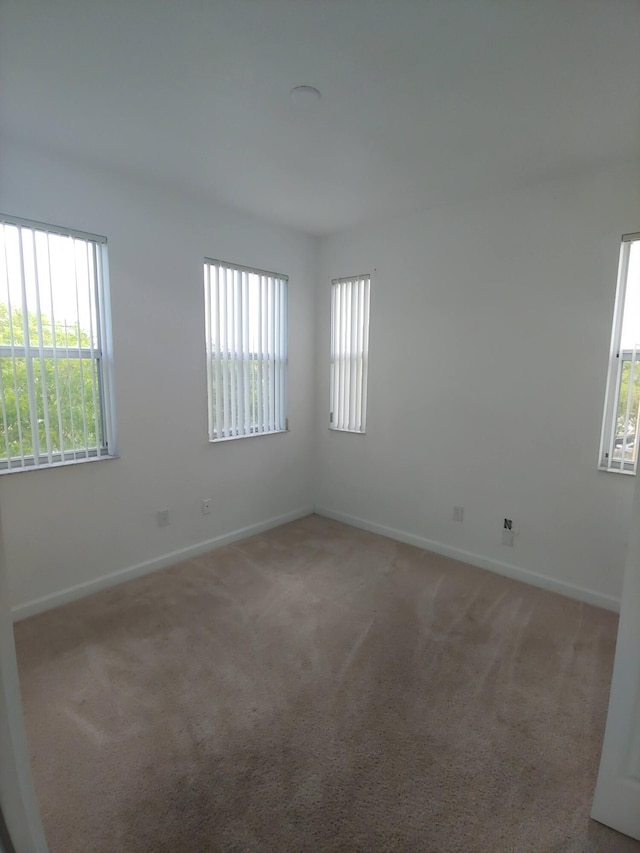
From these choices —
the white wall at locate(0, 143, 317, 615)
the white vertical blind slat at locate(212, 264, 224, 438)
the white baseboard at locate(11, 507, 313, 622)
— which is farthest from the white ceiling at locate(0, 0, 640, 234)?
the white baseboard at locate(11, 507, 313, 622)

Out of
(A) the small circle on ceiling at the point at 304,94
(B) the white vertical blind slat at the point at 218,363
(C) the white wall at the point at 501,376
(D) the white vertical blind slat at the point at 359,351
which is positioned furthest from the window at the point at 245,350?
(A) the small circle on ceiling at the point at 304,94

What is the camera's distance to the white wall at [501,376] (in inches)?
105

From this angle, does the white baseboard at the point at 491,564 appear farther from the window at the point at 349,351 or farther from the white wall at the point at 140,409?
the white wall at the point at 140,409

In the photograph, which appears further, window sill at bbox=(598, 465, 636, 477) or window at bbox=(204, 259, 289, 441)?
window at bbox=(204, 259, 289, 441)

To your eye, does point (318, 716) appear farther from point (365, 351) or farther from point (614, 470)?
point (365, 351)

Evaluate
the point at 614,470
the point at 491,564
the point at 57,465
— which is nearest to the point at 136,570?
the point at 57,465

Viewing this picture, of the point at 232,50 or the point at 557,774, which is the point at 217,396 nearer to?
the point at 232,50

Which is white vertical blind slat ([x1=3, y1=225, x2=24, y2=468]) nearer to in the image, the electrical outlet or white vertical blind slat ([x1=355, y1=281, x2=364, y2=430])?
white vertical blind slat ([x1=355, y1=281, x2=364, y2=430])

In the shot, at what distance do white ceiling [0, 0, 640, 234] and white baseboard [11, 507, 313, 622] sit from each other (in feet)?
8.44

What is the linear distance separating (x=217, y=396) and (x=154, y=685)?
2.00m

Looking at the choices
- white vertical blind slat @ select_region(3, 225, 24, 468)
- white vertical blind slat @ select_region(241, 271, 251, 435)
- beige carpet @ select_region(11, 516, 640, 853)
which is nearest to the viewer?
beige carpet @ select_region(11, 516, 640, 853)

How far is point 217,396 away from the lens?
3.41 meters

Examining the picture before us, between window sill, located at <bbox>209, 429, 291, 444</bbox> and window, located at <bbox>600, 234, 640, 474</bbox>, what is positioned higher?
window, located at <bbox>600, 234, 640, 474</bbox>

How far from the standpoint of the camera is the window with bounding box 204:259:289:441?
3346mm
